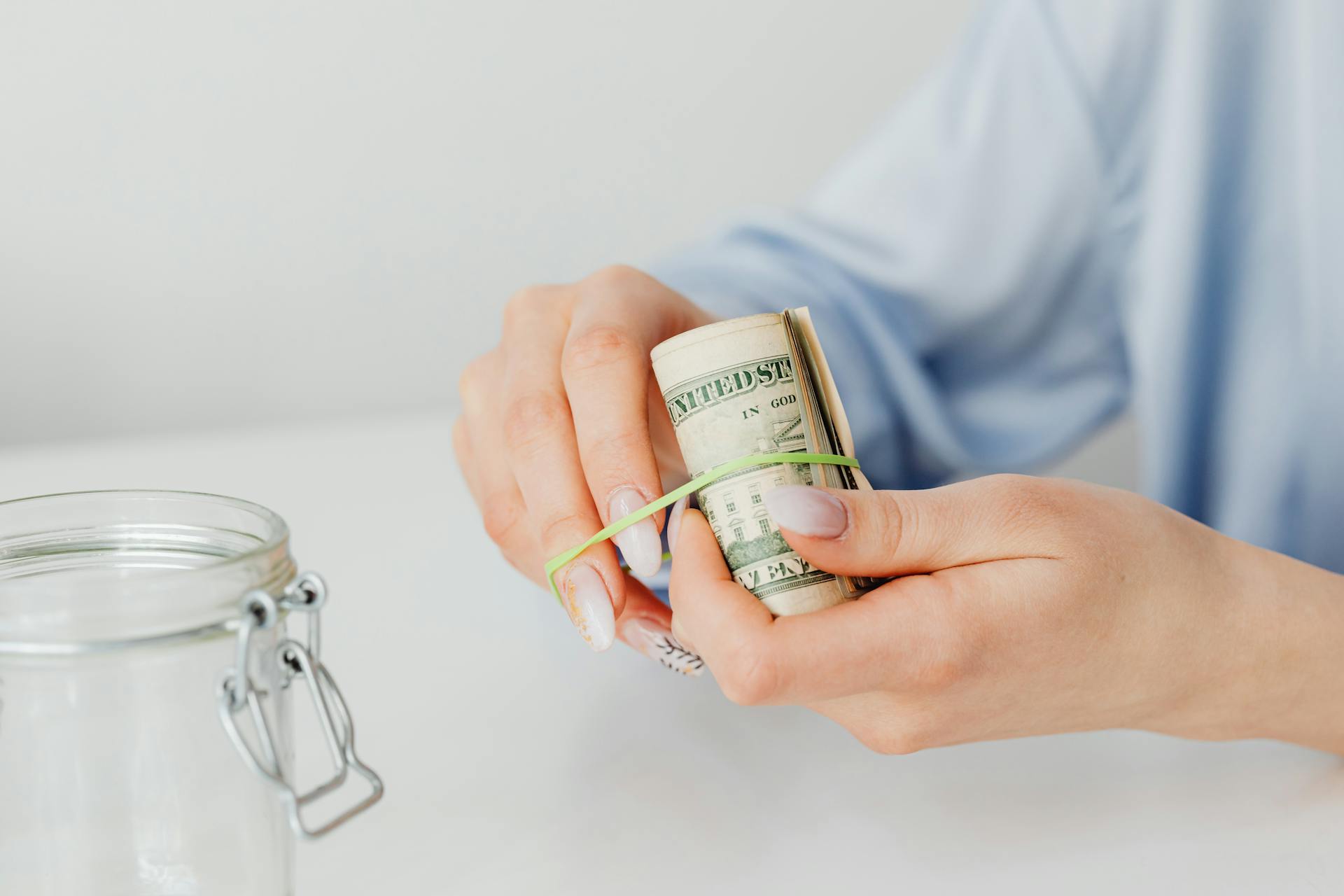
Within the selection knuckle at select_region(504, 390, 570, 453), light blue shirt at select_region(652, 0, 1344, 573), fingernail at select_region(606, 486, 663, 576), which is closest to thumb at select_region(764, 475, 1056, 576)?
fingernail at select_region(606, 486, 663, 576)

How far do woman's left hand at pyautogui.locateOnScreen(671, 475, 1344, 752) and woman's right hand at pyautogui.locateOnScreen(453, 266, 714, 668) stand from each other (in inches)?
2.4

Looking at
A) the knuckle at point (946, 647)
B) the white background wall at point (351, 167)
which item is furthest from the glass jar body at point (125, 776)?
the white background wall at point (351, 167)

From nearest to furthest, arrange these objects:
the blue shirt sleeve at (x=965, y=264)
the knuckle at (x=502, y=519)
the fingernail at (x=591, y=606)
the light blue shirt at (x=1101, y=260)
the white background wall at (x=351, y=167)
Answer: the fingernail at (x=591, y=606), the knuckle at (x=502, y=519), the light blue shirt at (x=1101, y=260), the blue shirt sleeve at (x=965, y=264), the white background wall at (x=351, y=167)

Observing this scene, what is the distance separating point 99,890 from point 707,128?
1844mm

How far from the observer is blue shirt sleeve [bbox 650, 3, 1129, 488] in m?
1.19

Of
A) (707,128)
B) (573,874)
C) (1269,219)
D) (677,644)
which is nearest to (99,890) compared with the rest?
(573,874)

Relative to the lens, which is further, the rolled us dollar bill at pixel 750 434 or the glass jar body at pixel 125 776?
the rolled us dollar bill at pixel 750 434

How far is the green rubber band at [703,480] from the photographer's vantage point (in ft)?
2.07

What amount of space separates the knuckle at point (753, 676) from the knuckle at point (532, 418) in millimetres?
260

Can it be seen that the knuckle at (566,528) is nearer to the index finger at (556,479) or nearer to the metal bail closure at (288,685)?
the index finger at (556,479)

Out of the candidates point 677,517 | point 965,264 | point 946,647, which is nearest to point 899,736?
point 946,647

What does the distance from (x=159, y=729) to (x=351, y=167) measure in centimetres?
165

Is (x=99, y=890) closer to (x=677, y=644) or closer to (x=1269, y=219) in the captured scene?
(x=677, y=644)

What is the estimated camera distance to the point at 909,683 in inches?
23.2
